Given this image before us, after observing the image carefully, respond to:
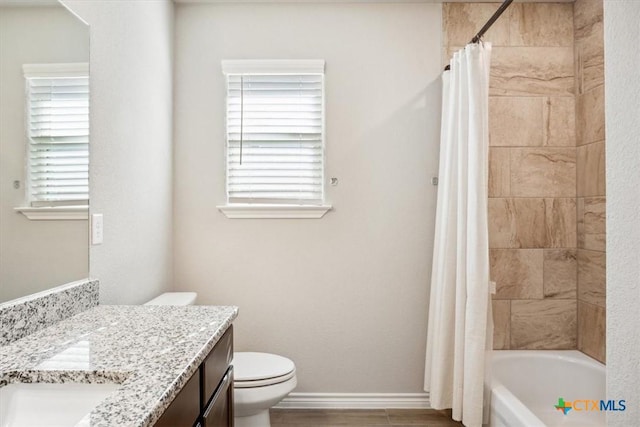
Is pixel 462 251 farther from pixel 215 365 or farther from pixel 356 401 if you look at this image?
pixel 215 365

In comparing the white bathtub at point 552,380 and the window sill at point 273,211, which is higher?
the window sill at point 273,211

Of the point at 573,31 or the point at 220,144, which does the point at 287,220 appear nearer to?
the point at 220,144

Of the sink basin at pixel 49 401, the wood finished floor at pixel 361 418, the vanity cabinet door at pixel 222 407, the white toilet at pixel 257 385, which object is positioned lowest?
the wood finished floor at pixel 361 418

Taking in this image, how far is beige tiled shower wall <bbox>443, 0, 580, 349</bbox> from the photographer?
2.72 m

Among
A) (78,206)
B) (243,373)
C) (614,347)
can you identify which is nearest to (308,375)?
(243,373)

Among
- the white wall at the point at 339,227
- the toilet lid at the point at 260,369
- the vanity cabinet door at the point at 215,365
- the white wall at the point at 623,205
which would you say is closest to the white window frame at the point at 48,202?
the vanity cabinet door at the point at 215,365

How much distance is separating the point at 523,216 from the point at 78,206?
2.45 metres

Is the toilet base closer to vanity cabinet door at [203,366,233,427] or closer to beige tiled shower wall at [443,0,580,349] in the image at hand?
vanity cabinet door at [203,366,233,427]

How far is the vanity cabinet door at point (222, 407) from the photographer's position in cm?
125

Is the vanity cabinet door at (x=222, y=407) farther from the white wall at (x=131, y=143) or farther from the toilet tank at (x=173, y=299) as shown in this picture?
the toilet tank at (x=173, y=299)

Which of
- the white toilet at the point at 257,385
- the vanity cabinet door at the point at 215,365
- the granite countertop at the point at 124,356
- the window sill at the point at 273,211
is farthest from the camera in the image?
the window sill at the point at 273,211

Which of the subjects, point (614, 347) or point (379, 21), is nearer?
point (614, 347)

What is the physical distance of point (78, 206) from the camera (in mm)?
1566

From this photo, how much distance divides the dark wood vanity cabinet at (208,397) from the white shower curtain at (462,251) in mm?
1210
